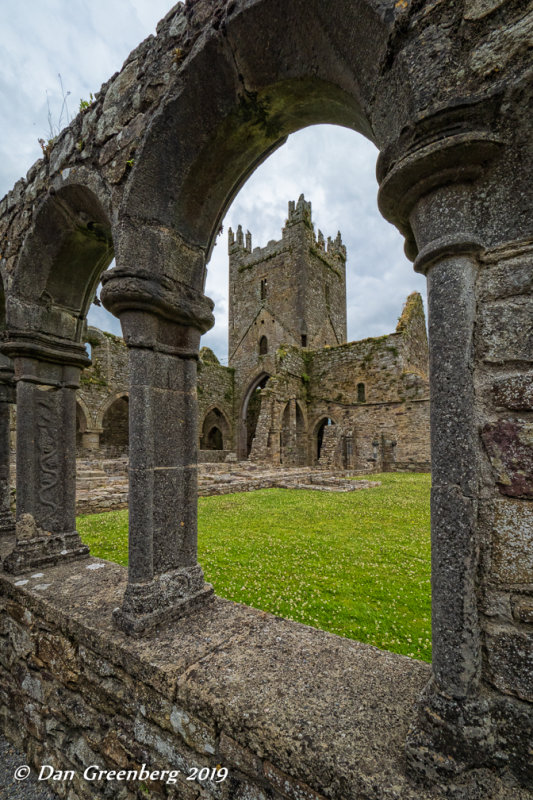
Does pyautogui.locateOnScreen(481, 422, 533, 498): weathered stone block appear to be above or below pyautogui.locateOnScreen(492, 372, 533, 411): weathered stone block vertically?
below

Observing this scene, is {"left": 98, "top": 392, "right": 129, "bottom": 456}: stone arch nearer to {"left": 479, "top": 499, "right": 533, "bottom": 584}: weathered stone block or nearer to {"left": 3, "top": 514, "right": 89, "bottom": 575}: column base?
{"left": 3, "top": 514, "right": 89, "bottom": 575}: column base

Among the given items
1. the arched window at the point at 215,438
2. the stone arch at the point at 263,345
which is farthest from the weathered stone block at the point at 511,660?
the arched window at the point at 215,438

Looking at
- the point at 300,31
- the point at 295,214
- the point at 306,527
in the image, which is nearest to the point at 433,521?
the point at 300,31

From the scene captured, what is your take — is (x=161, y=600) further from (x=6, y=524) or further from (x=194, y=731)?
(x=6, y=524)

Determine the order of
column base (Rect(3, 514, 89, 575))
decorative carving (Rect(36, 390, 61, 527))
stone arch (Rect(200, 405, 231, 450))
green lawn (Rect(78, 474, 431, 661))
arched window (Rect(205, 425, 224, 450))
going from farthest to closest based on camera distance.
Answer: arched window (Rect(205, 425, 224, 450)) < stone arch (Rect(200, 405, 231, 450)) < decorative carving (Rect(36, 390, 61, 527)) < column base (Rect(3, 514, 89, 575)) < green lawn (Rect(78, 474, 431, 661))

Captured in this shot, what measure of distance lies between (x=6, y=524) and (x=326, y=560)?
3557mm

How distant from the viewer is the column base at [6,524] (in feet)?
13.8

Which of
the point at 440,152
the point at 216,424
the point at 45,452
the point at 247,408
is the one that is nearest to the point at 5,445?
the point at 45,452

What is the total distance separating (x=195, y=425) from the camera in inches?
98.2

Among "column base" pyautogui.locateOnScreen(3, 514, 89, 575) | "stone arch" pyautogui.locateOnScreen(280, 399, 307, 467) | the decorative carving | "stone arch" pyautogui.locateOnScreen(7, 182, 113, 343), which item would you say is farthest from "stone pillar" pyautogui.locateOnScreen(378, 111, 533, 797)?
"stone arch" pyautogui.locateOnScreen(280, 399, 307, 467)

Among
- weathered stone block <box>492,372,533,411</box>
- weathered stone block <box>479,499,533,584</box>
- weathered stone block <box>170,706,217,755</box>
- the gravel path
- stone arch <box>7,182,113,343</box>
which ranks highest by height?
stone arch <box>7,182,113,343</box>

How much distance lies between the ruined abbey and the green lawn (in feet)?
28.2

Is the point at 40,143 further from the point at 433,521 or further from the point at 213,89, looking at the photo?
the point at 433,521

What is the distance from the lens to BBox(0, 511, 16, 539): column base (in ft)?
13.8
